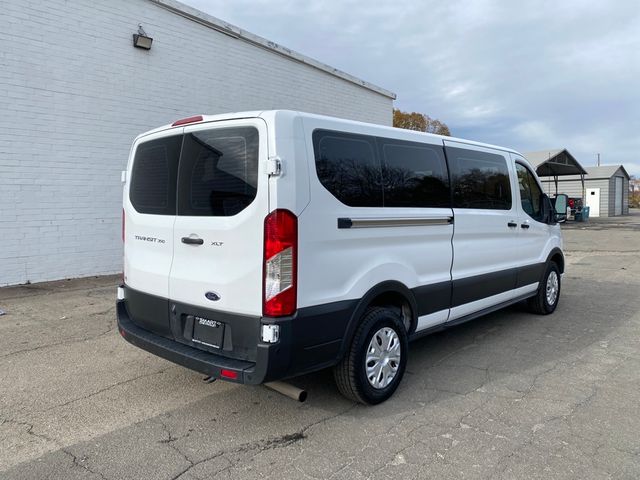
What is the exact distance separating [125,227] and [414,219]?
8.33 ft

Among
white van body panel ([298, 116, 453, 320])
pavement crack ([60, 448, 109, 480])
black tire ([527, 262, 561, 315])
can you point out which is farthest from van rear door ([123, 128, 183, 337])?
black tire ([527, 262, 561, 315])

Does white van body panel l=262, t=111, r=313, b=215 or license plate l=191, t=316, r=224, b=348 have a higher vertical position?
white van body panel l=262, t=111, r=313, b=215

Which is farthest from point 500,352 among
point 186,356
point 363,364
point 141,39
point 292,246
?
point 141,39

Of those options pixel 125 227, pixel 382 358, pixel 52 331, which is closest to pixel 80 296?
pixel 52 331

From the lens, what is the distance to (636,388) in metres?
4.10

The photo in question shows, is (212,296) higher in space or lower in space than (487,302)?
higher

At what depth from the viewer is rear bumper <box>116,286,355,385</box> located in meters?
3.03

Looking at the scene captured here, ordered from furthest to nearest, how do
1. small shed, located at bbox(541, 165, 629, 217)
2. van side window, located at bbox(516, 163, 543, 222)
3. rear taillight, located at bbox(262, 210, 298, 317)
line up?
1. small shed, located at bbox(541, 165, 629, 217)
2. van side window, located at bbox(516, 163, 543, 222)
3. rear taillight, located at bbox(262, 210, 298, 317)

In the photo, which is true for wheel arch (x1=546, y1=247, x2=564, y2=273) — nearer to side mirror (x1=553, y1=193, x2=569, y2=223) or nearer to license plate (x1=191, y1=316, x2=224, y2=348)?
side mirror (x1=553, y1=193, x2=569, y2=223)

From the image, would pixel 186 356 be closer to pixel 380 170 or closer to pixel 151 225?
pixel 151 225

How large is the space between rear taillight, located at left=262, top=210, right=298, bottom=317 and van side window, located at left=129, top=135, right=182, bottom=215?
105cm

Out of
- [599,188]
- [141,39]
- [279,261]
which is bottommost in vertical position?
[279,261]

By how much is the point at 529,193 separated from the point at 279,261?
4.28 m

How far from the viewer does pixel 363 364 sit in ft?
11.7
